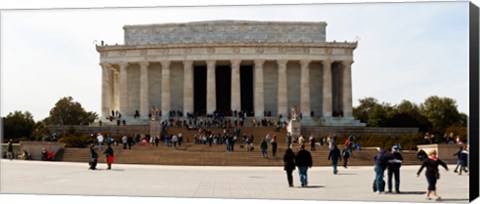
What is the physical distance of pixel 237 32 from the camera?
2901 inches

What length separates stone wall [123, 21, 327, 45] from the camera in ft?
241

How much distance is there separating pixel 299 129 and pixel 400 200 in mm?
42146

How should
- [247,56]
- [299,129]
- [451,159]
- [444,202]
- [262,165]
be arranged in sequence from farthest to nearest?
[247,56] → [299,129] → [262,165] → [451,159] → [444,202]

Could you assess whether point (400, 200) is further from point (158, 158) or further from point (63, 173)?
point (158, 158)

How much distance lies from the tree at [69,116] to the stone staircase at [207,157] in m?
11.1

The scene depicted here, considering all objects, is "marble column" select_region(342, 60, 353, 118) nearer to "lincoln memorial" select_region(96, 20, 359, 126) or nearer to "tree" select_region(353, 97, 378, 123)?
"lincoln memorial" select_region(96, 20, 359, 126)

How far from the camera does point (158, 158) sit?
1801 inches

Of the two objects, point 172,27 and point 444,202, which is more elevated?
point 172,27

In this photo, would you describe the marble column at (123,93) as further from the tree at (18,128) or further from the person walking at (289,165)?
the person walking at (289,165)

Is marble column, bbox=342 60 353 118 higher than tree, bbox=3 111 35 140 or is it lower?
higher

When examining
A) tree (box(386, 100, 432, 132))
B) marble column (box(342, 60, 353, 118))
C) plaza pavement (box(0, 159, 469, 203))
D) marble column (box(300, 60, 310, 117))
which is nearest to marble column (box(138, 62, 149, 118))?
marble column (box(300, 60, 310, 117))

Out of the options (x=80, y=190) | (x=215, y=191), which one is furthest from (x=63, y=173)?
(x=215, y=191)

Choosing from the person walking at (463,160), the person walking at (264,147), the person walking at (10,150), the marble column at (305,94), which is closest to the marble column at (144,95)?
the marble column at (305,94)

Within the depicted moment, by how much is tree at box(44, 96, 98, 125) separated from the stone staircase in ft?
36.4
